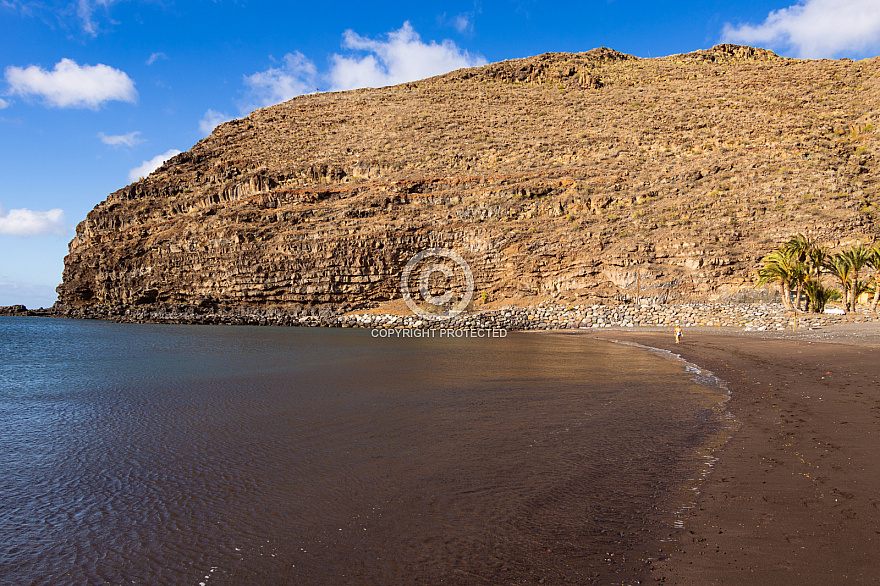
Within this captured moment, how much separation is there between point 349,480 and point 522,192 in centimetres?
4511

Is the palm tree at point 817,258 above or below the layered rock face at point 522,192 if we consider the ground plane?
below

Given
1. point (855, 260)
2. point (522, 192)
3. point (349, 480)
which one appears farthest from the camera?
point (522, 192)

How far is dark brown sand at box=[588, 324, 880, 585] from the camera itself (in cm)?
335

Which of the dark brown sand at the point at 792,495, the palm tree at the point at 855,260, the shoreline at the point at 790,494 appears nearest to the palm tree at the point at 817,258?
the palm tree at the point at 855,260

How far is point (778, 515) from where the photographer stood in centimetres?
417

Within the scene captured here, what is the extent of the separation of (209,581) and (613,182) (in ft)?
162

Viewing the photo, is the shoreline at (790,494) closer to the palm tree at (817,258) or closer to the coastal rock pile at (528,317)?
the coastal rock pile at (528,317)

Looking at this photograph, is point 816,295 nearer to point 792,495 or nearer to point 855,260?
point 855,260

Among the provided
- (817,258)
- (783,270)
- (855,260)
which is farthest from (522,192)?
(855,260)

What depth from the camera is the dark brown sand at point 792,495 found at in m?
3.35

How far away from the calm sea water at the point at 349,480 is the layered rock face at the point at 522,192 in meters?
32.6

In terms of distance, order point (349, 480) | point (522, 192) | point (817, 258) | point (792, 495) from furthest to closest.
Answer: point (522, 192)
point (817, 258)
point (349, 480)
point (792, 495)

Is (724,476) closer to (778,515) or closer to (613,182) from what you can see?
(778,515)

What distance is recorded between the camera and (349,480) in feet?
18.0
